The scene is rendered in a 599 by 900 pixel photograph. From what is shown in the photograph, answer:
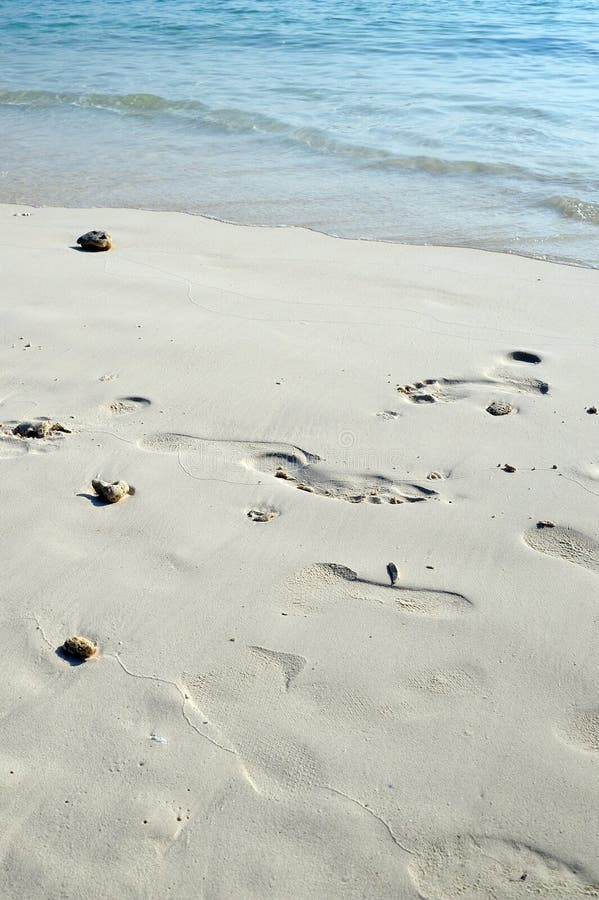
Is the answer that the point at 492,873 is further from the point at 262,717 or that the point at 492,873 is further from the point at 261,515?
the point at 261,515

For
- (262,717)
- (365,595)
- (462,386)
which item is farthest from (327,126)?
(262,717)

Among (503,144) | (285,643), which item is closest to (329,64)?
(503,144)

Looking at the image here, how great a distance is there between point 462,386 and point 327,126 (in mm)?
5999

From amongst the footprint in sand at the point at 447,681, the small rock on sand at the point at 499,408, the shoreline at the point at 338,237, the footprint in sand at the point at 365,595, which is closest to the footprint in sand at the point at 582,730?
the footprint in sand at the point at 447,681

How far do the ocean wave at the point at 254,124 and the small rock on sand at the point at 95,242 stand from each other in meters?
3.19

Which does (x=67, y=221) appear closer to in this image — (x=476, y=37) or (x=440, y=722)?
(x=440, y=722)

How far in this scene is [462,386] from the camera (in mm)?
3316

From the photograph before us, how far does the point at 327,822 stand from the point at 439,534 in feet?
3.27

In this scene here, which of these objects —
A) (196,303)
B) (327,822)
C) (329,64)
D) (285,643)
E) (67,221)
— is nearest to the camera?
(327,822)

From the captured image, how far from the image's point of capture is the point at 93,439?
2896mm

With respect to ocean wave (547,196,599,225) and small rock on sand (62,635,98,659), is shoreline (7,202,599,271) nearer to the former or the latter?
ocean wave (547,196,599,225)

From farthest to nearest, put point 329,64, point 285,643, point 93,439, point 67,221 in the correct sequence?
1. point 329,64
2. point 67,221
3. point 93,439
4. point 285,643

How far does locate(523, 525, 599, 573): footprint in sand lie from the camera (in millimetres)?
2334

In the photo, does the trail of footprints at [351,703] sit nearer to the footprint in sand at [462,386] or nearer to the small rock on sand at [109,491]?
the small rock on sand at [109,491]
